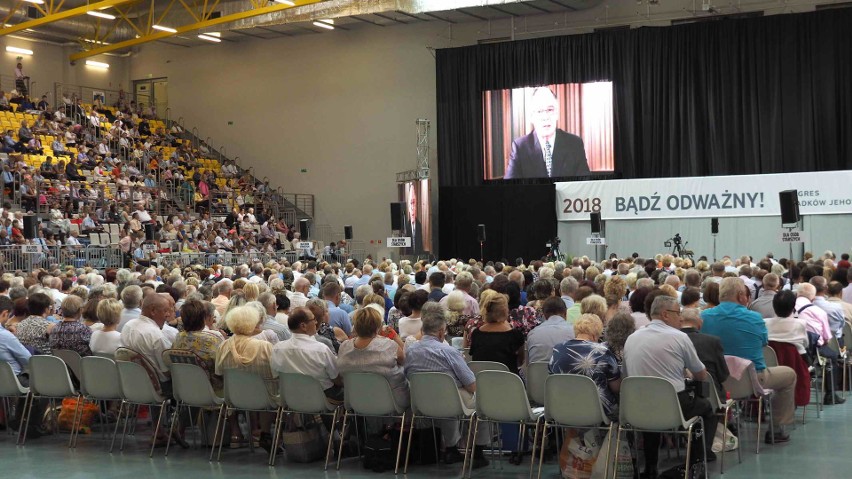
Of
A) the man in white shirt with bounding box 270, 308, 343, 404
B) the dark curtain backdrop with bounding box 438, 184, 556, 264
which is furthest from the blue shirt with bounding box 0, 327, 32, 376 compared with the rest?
the dark curtain backdrop with bounding box 438, 184, 556, 264

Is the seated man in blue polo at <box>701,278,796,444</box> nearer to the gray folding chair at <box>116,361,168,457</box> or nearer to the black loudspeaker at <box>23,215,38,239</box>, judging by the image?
the gray folding chair at <box>116,361,168,457</box>

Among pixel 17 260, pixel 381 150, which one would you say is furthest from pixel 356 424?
pixel 381 150

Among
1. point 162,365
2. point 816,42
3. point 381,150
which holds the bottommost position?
point 162,365

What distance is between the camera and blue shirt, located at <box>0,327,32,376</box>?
8477 mm

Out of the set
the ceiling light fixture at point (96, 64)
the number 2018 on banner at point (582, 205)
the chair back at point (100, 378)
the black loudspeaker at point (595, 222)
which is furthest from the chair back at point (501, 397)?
the ceiling light fixture at point (96, 64)

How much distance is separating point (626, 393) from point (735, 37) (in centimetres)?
2095

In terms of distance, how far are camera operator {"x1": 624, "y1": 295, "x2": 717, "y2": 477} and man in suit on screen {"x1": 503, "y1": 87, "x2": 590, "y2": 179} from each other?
67.0ft

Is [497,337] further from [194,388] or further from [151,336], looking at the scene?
→ [151,336]

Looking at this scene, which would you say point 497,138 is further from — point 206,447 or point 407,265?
point 206,447

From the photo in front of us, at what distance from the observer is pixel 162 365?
8023 mm

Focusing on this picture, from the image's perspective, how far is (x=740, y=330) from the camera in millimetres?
7523

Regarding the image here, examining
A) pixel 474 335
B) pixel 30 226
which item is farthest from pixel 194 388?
pixel 30 226

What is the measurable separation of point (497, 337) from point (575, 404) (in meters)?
1.23

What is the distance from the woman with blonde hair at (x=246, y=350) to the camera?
7.53 m
